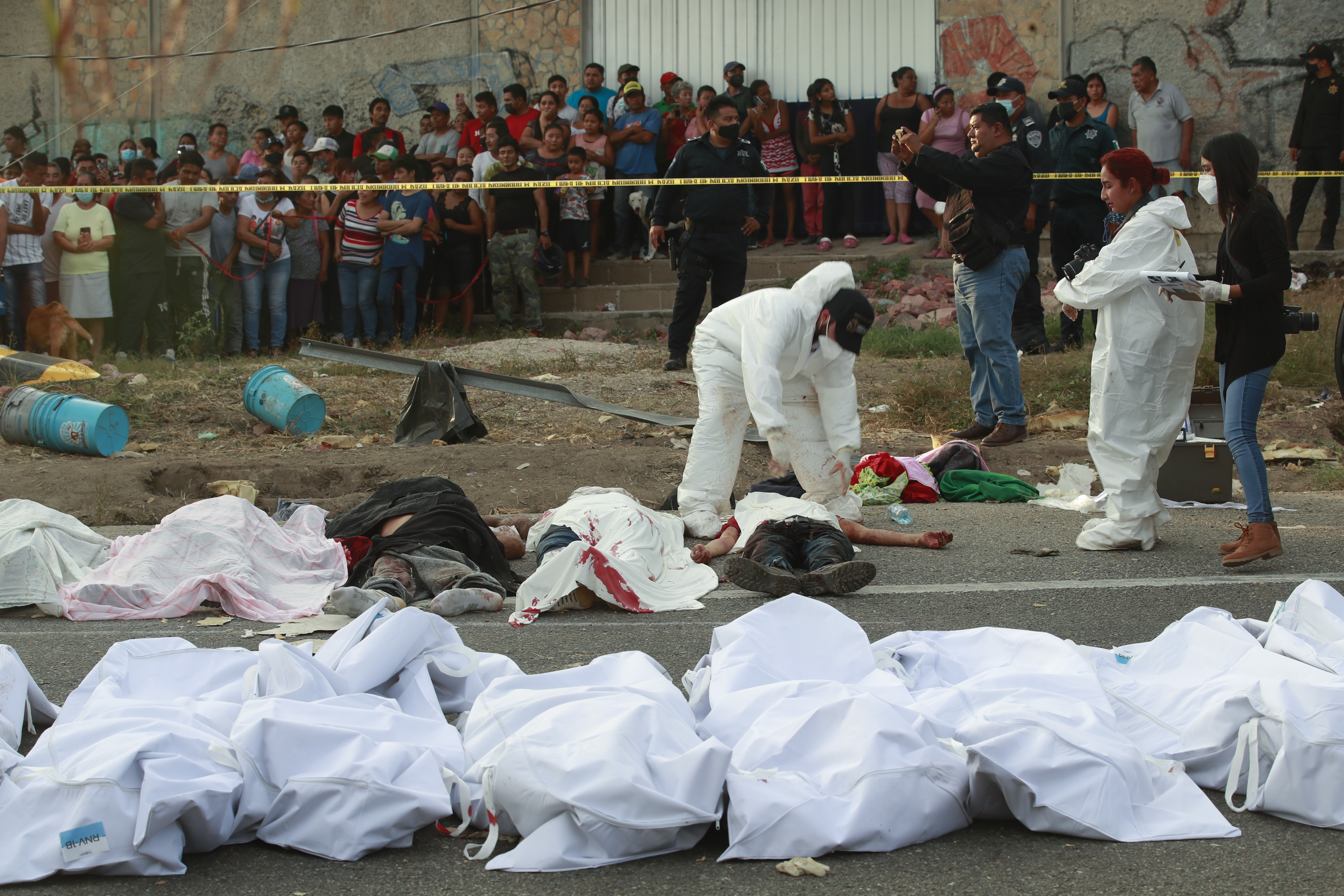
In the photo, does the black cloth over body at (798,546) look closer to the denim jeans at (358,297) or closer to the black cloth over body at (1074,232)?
the black cloth over body at (1074,232)

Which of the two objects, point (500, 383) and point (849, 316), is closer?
point (849, 316)

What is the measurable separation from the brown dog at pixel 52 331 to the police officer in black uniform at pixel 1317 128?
12.6 metres

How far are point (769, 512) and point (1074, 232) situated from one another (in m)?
6.67

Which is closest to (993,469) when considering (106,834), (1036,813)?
(1036,813)

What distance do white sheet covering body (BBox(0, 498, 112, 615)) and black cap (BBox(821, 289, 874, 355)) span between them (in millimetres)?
3916

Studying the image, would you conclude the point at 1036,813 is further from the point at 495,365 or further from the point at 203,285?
the point at 203,285

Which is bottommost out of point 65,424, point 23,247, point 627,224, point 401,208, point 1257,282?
point 65,424

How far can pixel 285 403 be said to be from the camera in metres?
9.91

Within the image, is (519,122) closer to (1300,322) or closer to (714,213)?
(714,213)

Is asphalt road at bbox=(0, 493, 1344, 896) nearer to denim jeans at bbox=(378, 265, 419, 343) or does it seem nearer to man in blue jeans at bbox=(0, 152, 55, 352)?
denim jeans at bbox=(378, 265, 419, 343)

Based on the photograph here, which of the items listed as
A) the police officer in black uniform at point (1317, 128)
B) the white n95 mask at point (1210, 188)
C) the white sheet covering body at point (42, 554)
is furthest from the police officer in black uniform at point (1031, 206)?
the white sheet covering body at point (42, 554)

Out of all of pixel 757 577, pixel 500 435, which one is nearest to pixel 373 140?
pixel 500 435

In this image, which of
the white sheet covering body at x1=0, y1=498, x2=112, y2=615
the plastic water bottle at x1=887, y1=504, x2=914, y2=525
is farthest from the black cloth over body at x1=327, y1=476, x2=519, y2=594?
the plastic water bottle at x1=887, y1=504, x2=914, y2=525

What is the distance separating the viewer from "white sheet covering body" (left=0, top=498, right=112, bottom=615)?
17.8ft
